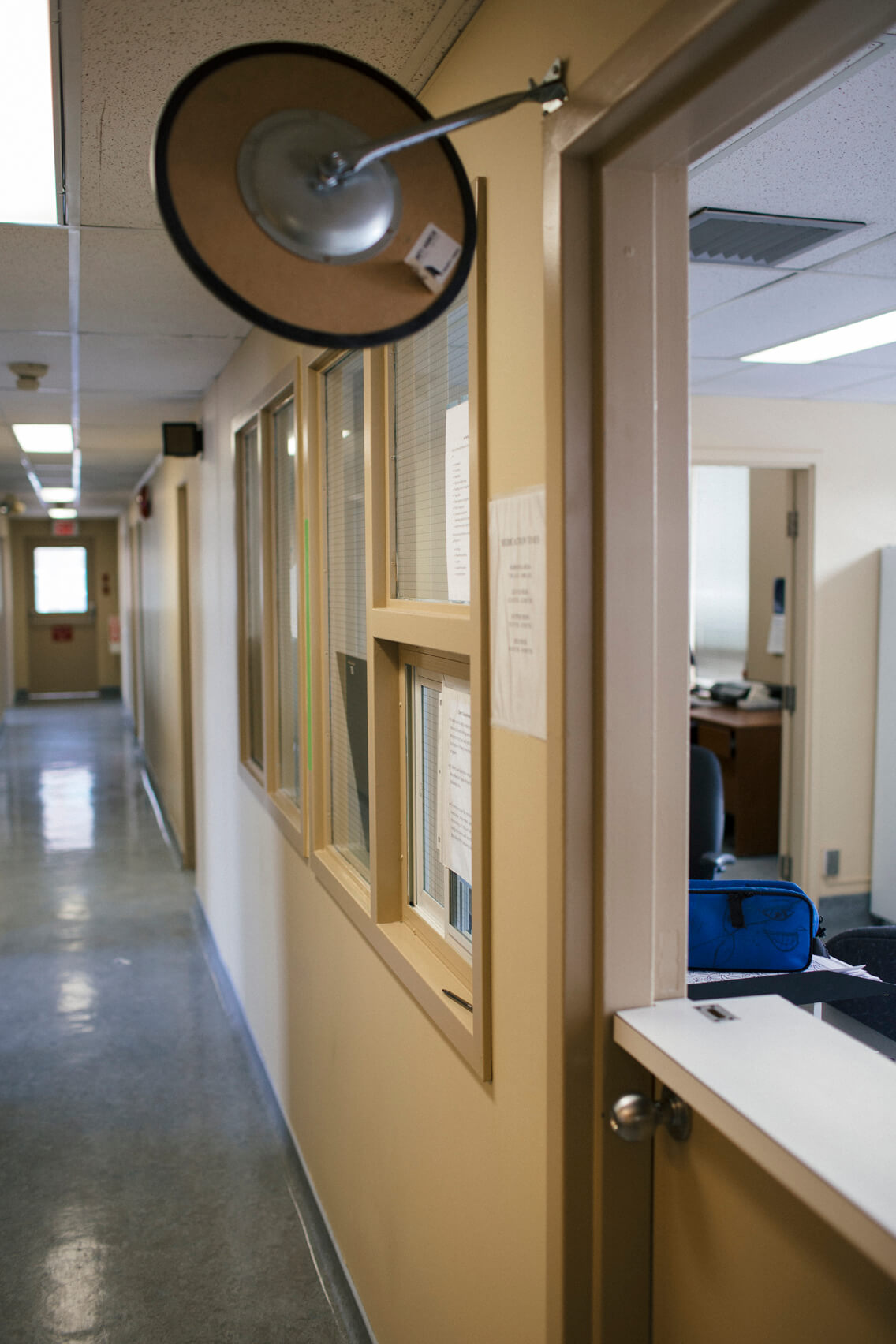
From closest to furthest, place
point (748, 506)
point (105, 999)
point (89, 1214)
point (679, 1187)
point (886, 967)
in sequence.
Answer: point (679, 1187)
point (886, 967)
point (89, 1214)
point (105, 999)
point (748, 506)

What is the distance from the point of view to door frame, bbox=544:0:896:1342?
128 cm

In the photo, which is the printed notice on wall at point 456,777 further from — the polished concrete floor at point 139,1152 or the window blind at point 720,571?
the window blind at point 720,571

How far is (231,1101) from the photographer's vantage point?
3592 millimetres

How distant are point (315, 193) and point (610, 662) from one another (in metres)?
0.62

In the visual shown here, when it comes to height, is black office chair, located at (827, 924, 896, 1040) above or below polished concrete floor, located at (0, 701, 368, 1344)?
above

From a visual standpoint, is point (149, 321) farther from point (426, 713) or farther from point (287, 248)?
point (287, 248)

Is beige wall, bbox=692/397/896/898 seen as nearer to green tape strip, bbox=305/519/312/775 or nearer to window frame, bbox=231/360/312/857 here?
window frame, bbox=231/360/312/857

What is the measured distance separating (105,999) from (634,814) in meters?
3.79

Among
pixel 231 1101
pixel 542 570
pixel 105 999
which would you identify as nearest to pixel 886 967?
pixel 542 570

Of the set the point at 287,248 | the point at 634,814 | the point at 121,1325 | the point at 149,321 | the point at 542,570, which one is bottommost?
the point at 121,1325

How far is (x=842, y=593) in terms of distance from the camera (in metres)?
5.34

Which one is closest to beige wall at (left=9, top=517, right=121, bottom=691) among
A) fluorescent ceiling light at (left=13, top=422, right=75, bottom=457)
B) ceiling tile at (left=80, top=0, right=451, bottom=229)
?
fluorescent ceiling light at (left=13, top=422, right=75, bottom=457)

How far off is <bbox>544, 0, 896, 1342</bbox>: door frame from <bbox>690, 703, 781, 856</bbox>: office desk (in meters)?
4.85

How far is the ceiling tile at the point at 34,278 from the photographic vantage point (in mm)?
2580
